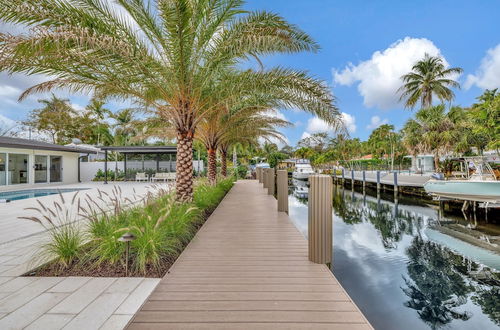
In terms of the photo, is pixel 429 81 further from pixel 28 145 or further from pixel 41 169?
pixel 41 169

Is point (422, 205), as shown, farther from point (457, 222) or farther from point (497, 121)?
point (497, 121)

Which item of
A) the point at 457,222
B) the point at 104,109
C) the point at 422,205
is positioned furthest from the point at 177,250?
the point at 104,109

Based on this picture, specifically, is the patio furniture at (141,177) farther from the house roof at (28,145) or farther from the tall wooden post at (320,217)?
the tall wooden post at (320,217)

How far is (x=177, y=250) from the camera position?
4.36m

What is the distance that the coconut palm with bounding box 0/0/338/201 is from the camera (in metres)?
4.39

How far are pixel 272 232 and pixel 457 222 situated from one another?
8.82m

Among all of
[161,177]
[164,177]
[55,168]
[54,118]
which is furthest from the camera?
[54,118]

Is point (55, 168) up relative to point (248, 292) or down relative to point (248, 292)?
up

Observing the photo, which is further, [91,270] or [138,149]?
[138,149]

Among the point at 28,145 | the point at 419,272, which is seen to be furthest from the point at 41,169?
the point at 419,272

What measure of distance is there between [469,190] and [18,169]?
2520 centimetres

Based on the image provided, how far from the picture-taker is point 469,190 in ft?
34.0

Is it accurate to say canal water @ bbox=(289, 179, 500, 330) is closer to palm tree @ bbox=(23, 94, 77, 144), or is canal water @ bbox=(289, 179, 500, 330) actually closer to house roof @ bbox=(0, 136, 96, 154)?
house roof @ bbox=(0, 136, 96, 154)

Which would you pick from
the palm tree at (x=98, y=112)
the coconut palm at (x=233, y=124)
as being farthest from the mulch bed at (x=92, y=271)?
the palm tree at (x=98, y=112)
